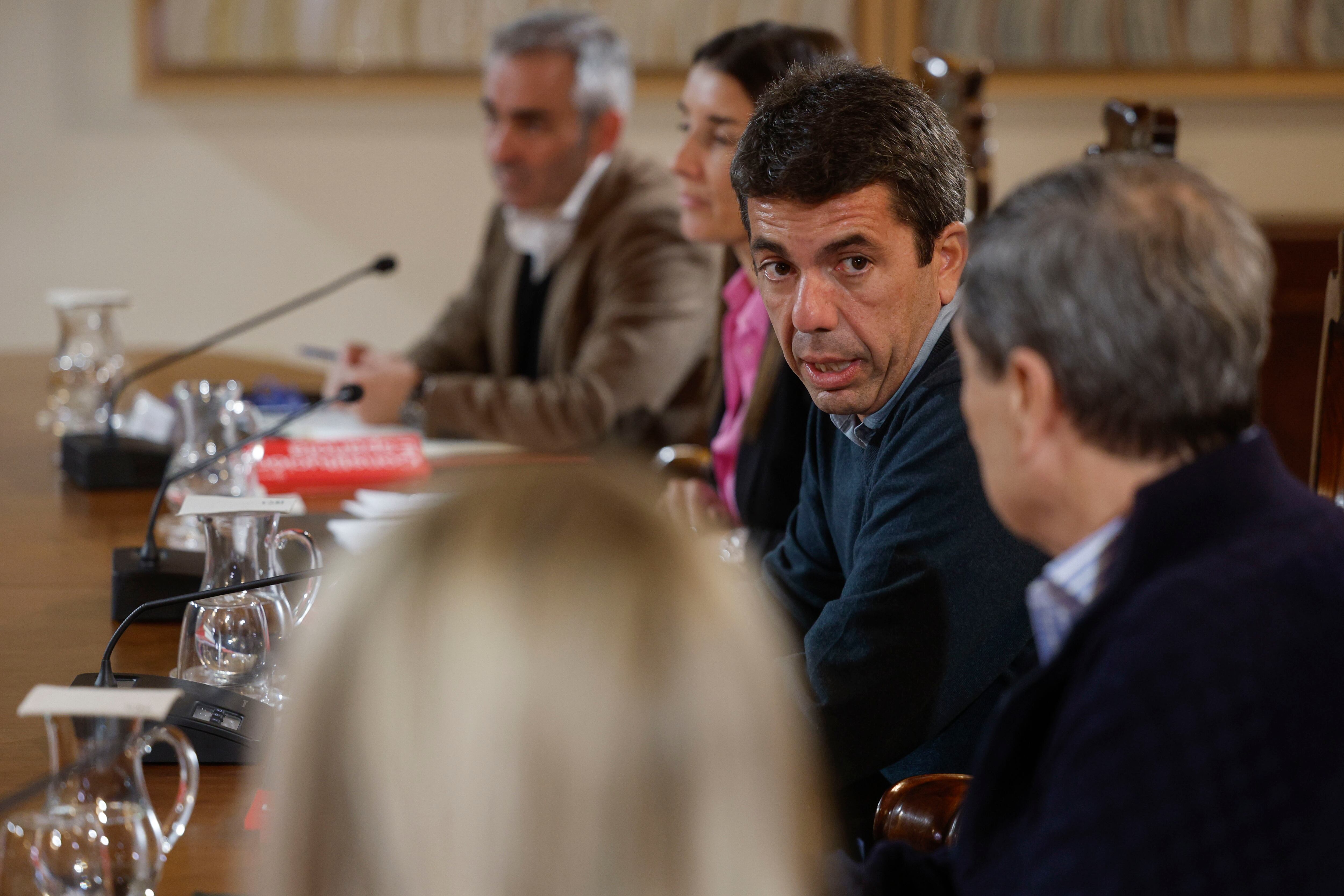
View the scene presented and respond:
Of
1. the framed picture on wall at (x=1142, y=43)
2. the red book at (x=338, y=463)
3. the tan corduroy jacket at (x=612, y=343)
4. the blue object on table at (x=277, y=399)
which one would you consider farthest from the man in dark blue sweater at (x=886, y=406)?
the framed picture on wall at (x=1142, y=43)

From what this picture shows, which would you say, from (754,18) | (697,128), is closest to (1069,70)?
(754,18)

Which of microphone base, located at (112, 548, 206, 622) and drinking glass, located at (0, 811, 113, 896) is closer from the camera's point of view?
drinking glass, located at (0, 811, 113, 896)

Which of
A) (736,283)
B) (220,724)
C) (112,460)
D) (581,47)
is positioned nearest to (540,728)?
(220,724)

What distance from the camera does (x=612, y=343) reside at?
272cm

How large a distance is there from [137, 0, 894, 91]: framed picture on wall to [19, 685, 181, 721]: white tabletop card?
11.7 feet

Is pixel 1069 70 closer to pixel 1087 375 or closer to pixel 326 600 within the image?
pixel 1087 375

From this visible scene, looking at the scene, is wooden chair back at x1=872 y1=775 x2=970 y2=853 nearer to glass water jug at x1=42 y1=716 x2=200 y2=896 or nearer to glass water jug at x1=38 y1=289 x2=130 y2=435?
glass water jug at x1=42 y1=716 x2=200 y2=896

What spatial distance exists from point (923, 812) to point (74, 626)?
94cm

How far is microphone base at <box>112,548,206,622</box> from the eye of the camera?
1.52m

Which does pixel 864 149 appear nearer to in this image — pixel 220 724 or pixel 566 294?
pixel 220 724

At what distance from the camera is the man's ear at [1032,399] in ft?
2.59

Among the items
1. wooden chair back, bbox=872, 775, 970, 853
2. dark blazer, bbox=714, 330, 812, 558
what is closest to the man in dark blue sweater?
wooden chair back, bbox=872, 775, 970, 853

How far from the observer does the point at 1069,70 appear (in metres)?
4.11

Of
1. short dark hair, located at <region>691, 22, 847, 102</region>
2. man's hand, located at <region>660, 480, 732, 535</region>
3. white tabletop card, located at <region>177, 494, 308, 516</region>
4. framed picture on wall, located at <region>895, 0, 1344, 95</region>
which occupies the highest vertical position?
framed picture on wall, located at <region>895, 0, 1344, 95</region>
